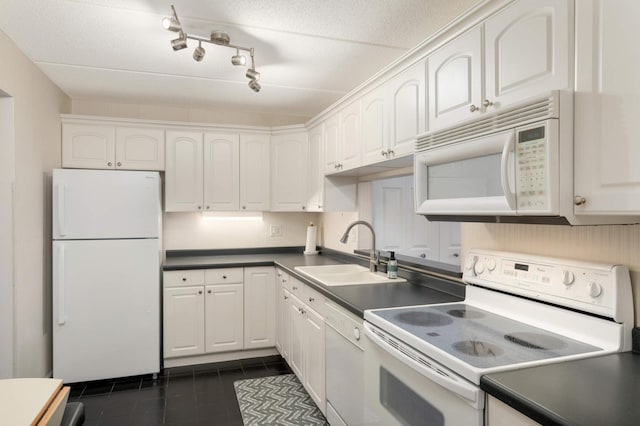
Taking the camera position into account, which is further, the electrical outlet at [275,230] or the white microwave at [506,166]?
the electrical outlet at [275,230]

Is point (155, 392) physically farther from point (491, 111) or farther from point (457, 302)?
point (491, 111)

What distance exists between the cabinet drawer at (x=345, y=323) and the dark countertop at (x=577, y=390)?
2.78ft

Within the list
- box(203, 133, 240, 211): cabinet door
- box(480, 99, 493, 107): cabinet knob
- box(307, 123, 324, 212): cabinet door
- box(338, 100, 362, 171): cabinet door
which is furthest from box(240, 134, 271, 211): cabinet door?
box(480, 99, 493, 107): cabinet knob

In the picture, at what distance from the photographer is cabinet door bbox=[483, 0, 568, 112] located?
1.24m

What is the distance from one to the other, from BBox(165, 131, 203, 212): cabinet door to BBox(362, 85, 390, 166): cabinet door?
184 cm

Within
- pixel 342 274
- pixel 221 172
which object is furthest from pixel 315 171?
pixel 342 274

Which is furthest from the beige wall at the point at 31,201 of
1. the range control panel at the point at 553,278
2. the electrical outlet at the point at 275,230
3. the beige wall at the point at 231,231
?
the range control panel at the point at 553,278

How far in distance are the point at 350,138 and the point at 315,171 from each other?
2.82ft

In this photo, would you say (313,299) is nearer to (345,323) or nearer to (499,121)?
(345,323)

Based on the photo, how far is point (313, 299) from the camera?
8.45 feet

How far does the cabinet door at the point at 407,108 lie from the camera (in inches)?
78.8

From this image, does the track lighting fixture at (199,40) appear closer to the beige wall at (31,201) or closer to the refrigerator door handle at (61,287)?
the beige wall at (31,201)

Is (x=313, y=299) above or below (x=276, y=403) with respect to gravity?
above

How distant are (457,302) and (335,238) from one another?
2042 millimetres
